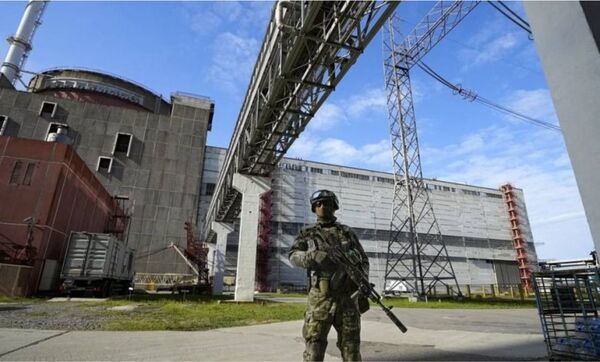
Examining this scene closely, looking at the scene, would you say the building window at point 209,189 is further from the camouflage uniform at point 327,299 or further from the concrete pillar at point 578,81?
the concrete pillar at point 578,81

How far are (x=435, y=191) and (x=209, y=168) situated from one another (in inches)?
1209

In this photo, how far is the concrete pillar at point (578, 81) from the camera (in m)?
2.05

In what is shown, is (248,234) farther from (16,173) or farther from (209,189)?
(209,189)

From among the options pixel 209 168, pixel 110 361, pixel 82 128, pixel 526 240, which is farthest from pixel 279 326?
pixel 526 240

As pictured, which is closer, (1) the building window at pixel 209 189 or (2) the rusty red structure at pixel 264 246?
(2) the rusty red structure at pixel 264 246

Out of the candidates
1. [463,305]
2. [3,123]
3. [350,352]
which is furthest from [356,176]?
[350,352]

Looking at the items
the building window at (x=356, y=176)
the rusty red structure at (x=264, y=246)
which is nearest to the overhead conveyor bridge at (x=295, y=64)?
the rusty red structure at (x=264, y=246)

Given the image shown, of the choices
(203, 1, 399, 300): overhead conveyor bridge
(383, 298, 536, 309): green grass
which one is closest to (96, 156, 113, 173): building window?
(203, 1, 399, 300): overhead conveyor bridge

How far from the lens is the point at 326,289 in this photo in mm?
2885

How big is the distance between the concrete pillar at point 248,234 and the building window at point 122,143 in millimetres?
22037

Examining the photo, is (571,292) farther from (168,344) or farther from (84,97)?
(84,97)

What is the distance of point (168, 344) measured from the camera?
199 inches

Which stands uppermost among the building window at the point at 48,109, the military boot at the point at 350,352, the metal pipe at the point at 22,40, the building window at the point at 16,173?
the metal pipe at the point at 22,40

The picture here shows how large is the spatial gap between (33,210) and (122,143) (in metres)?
20.5
